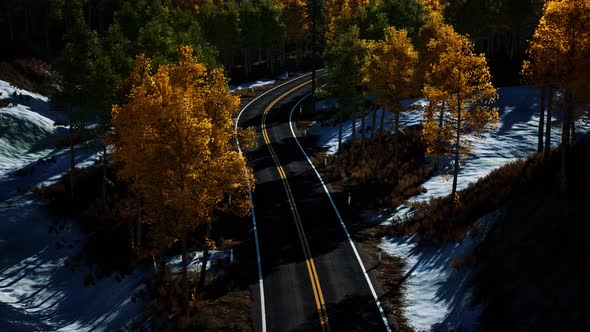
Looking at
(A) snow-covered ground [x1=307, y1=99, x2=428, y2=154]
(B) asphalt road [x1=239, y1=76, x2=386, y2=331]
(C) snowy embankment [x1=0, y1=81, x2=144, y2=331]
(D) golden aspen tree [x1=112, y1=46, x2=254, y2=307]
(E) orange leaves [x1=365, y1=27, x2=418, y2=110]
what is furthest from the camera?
(A) snow-covered ground [x1=307, y1=99, x2=428, y2=154]

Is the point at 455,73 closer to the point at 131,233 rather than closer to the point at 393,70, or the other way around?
the point at 393,70

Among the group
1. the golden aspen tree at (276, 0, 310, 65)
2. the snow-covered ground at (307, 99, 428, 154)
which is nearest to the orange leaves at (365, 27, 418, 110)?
the snow-covered ground at (307, 99, 428, 154)

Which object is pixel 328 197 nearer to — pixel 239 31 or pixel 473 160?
pixel 473 160

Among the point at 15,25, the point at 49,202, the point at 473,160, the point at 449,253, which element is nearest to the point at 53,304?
the point at 49,202

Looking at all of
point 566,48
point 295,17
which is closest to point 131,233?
point 566,48

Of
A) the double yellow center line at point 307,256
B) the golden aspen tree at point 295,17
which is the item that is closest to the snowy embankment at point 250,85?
the golden aspen tree at point 295,17

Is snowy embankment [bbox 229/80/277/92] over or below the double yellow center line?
over

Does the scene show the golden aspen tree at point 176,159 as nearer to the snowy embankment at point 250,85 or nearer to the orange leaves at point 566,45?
the orange leaves at point 566,45

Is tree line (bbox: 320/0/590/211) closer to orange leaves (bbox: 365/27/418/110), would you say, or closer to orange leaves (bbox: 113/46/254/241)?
orange leaves (bbox: 365/27/418/110)
